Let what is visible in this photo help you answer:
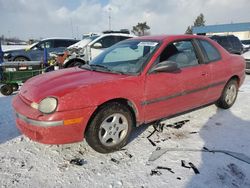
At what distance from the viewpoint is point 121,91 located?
3314 mm

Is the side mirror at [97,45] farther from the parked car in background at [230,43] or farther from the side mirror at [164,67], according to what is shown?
the parked car in background at [230,43]

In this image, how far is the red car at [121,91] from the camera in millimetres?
3043

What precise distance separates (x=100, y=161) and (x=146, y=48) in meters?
1.88

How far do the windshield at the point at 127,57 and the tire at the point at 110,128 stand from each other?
626mm

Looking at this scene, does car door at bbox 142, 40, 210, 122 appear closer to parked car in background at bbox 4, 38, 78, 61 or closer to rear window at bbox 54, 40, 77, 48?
parked car in background at bbox 4, 38, 78, 61

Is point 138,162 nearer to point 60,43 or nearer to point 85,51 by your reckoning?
point 85,51

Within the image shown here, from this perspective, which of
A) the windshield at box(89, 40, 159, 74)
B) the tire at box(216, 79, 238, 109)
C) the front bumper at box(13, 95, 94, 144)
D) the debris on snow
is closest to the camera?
the front bumper at box(13, 95, 94, 144)

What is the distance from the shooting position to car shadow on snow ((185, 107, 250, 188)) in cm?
285

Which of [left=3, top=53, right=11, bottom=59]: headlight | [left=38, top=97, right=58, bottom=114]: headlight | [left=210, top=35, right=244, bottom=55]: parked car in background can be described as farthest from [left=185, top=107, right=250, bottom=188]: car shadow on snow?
[left=3, top=53, right=11, bottom=59]: headlight

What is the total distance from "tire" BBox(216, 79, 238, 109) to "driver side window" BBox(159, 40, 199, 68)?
1.21 meters

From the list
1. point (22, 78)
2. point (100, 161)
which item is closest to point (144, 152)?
point (100, 161)

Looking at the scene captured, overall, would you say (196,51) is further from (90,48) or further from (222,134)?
(90,48)

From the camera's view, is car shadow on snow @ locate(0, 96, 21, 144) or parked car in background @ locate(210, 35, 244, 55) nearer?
car shadow on snow @ locate(0, 96, 21, 144)

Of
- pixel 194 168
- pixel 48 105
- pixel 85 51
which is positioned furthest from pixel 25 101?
pixel 85 51
